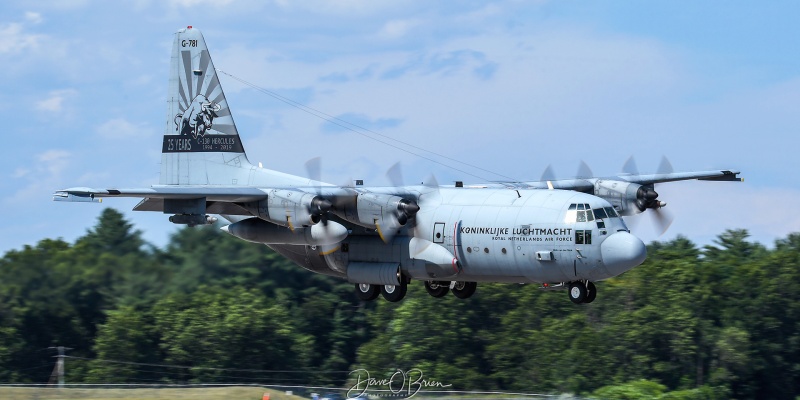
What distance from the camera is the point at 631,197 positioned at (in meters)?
32.8

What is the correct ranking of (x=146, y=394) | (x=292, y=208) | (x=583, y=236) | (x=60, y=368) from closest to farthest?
(x=583, y=236) < (x=292, y=208) < (x=146, y=394) < (x=60, y=368)

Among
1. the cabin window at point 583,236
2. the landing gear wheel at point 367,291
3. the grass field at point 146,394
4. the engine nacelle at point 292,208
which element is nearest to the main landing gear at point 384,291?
the landing gear wheel at point 367,291

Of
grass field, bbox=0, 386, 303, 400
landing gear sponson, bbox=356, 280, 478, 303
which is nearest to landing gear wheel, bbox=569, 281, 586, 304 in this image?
landing gear sponson, bbox=356, 280, 478, 303

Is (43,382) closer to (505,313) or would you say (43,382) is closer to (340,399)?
(340,399)

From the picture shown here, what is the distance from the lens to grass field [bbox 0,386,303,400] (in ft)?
108

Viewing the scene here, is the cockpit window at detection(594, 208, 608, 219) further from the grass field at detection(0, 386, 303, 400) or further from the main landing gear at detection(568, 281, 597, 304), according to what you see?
the grass field at detection(0, 386, 303, 400)

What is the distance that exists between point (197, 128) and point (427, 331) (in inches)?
1016

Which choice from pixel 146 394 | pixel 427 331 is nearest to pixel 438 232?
pixel 146 394

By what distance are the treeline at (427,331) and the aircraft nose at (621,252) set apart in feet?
66.6

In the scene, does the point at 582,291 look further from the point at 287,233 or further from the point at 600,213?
the point at 287,233

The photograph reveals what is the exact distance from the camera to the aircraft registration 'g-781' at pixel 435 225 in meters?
28.5

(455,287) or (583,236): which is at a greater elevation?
(583,236)

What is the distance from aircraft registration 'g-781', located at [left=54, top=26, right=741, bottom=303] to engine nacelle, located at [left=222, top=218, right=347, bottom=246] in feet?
0.11

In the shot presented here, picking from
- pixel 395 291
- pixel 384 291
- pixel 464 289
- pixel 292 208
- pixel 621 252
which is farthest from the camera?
pixel 464 289
